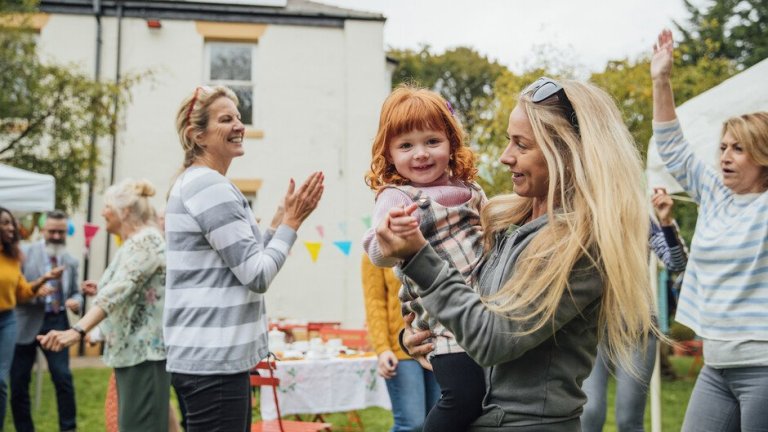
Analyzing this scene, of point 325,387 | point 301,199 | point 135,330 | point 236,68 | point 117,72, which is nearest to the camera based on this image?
point 301,199

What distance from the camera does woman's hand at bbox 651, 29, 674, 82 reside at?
3324mm

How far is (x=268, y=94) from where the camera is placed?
13742 millimetres

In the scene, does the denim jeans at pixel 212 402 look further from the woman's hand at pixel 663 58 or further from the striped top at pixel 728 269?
the woman's hand at pixel 663 58

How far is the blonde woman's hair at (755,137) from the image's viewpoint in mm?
3107

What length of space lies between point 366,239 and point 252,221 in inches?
34.7

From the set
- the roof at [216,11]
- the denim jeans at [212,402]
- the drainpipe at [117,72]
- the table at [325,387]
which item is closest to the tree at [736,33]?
the roof at [216,11]

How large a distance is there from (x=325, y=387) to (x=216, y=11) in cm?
948

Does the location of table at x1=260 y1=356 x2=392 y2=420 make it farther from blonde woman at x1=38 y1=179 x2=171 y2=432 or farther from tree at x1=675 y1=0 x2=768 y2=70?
tree at x1=675 y1=0 x2=768 y2=70

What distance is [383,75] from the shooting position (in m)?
14.0

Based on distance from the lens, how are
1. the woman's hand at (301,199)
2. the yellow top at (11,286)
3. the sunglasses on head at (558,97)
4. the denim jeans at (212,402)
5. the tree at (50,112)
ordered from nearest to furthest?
the sunglasses on head at (558,97) < the denim jeans at (212,402) < the woman's hand at (301,199) < the yellow top at (11,286) < the tree at (50,112)

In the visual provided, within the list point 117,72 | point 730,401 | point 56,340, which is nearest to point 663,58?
point 730,401

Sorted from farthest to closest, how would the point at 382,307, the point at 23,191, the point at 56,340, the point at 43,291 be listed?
1. the point at 23,191
2. the point at 43,291
3. the point at 382,307
4. the point at 56,340

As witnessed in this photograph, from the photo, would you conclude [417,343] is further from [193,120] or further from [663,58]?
[663,58]

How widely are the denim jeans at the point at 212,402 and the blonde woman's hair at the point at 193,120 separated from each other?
2.91 feet
